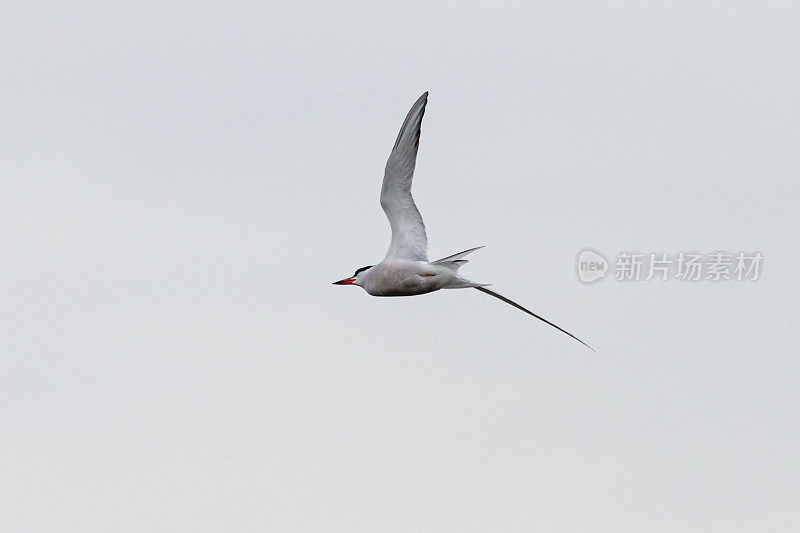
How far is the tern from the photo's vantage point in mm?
21188

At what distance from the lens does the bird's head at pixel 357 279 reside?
2188cm

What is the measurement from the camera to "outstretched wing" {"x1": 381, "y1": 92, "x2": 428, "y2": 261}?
21.4 metres

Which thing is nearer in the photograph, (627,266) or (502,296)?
(502,296)

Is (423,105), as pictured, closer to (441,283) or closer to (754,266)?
(441,283)

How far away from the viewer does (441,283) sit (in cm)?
2123

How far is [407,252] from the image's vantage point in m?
21.7

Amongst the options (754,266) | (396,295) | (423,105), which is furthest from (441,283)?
(754,266)

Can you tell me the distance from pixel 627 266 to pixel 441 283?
11.6 ft

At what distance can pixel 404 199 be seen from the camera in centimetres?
2183

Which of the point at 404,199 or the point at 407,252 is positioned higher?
the point at 404,199

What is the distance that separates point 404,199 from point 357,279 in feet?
4.28

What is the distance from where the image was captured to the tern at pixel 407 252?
69.5 ft

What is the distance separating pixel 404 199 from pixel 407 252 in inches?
29.4

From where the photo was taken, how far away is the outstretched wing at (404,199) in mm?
21375
